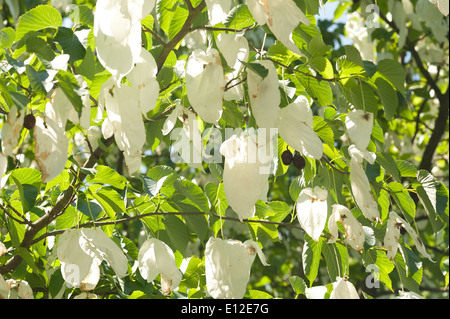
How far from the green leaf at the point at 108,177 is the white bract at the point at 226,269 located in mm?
223

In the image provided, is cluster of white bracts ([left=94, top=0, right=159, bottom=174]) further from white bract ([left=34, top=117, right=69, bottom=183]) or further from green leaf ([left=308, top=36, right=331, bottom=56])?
green leaf ([left=308, top=36, right=331, bottom=56])

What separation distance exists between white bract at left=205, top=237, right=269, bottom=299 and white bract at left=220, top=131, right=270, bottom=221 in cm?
12

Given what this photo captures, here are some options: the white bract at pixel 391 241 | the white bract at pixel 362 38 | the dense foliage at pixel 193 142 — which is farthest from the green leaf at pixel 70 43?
the white bract at pixel 362 38

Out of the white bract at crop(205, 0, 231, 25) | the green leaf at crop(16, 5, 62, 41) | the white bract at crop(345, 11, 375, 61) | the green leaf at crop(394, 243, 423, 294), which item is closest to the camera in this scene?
the white bract at crop(205, 0, 231, 25)

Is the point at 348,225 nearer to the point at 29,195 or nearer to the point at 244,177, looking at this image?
the point at 244,177

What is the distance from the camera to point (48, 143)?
689 millimetres

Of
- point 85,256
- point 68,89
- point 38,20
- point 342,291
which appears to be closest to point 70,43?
point 38,20

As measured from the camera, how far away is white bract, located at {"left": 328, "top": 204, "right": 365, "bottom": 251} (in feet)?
2.91

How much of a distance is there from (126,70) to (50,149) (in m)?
0.13

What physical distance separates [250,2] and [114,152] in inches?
98.0

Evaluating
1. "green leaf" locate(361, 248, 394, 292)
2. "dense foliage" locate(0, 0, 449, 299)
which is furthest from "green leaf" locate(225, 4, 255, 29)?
"green leaf" locate(361, 248, 394, 292)

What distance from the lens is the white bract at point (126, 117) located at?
2.46ft

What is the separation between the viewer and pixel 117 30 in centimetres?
65

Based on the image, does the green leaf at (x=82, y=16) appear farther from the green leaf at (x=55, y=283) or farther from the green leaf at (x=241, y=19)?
the green leaf at (x=55, y=283)
